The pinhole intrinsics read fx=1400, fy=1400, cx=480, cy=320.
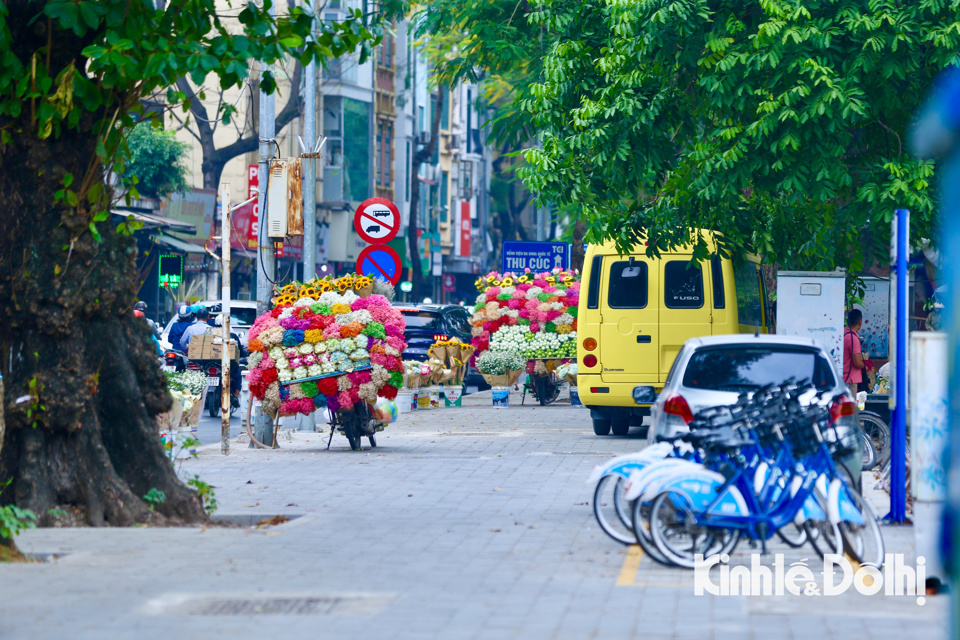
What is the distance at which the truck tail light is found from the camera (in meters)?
10.6

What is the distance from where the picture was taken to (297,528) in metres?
9.97

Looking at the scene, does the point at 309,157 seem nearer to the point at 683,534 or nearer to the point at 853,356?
the point at 853,356

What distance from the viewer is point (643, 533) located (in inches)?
328

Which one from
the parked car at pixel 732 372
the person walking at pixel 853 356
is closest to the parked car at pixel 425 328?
the person walking at pixel 853 356

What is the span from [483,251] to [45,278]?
213 feet

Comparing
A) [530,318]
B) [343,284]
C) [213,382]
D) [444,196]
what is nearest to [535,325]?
[530,318]

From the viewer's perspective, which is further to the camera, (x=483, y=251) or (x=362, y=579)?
(x=483, y=251)

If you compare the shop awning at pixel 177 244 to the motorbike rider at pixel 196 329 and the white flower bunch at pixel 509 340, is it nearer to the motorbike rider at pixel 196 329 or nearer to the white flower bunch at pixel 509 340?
the white flower bunch at pixel 509 340

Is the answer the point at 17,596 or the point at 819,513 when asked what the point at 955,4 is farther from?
the point at 17,596

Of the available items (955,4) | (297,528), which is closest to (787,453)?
(297,528)

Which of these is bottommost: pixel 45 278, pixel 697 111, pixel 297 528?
pixel 297 528

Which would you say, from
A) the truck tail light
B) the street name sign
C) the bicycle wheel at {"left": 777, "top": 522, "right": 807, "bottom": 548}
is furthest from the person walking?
the street name sign

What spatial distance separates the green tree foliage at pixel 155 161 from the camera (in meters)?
37.0

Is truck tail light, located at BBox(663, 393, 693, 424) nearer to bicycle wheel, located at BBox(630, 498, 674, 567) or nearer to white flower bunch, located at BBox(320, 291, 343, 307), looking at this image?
bicycle wheel, located at BBox(630, 498, 674, 567)
